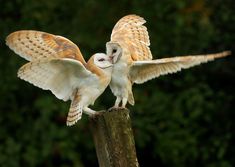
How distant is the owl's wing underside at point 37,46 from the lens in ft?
18.6

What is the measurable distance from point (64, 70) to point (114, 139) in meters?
0.58

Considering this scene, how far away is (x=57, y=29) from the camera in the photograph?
34.0ft

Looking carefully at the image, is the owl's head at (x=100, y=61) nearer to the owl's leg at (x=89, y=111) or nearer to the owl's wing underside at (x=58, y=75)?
the owl's wing underside at (x=58, y=75)

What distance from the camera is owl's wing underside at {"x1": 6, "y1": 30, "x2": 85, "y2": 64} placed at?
566 centimetres

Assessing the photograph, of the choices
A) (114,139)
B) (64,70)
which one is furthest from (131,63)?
(114,139)

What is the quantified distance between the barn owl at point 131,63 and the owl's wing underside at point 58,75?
0.22 meters

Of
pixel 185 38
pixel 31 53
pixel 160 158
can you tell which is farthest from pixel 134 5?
pixel 31 53

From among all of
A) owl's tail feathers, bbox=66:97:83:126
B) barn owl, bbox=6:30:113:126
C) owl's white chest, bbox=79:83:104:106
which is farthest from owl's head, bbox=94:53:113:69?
owl's tail feathers, bbox=66:97:83:126

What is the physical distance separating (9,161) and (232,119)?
2024 millimetres

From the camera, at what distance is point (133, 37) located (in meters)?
6.27

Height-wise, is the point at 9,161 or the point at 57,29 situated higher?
the point at 57,29

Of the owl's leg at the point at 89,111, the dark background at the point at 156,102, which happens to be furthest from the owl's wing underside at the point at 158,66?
the dark background at the point at 156,102

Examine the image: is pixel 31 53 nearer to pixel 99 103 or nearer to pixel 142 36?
pixel 142 36

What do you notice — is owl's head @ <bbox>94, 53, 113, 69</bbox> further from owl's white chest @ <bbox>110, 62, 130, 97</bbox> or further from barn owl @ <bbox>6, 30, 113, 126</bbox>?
owl's white chest @ <bbox>110, 62, 130, 97</bbox>
